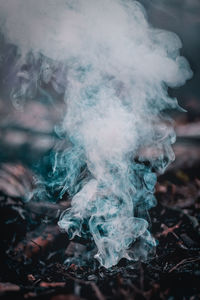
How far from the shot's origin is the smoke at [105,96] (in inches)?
108

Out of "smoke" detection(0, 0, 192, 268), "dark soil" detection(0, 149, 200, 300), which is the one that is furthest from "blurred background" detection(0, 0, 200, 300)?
"smoke" detection(0, 0, 192, 268)

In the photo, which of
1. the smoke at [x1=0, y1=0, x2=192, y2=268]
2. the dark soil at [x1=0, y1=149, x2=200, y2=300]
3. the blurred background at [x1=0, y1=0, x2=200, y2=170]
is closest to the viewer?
the dark soil at [x1=0, y1=149, x2=200, y2=300]

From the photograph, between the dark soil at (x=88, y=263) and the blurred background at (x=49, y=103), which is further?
the blurred background at (x=49, y=103)

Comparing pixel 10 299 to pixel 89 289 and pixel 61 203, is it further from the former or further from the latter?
pixel 61 203

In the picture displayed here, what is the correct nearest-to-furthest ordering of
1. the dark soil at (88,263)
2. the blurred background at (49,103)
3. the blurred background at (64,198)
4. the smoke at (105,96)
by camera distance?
the dark soil at (88,263), the blurred background at (64,198), the smoke at (105,96), the blurred background at (49,103)

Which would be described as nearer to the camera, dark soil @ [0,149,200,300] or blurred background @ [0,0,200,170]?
dark soil @ [0,149,200,300]

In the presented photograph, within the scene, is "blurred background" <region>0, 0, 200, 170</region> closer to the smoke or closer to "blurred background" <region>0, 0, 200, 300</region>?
"blurred background" <region>0, 0, 200, 300</region>

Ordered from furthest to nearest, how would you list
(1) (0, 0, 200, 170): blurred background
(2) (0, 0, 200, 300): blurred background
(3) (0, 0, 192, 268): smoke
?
(1) (0, 0, 200, 170): blurred background
(3) (0, 0, 192, 268): smoke
(2) (0, 0, 200, 300): blurred background

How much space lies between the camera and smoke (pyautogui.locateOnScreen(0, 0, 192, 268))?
2.75 m

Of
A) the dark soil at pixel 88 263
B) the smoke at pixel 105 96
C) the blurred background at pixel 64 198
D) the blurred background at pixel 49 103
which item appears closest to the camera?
the dark soil at pixel 88 263

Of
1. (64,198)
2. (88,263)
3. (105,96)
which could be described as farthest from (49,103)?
(88,263)

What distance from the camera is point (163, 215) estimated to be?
351cm

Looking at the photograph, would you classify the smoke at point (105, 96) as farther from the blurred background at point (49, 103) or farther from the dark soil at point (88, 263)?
the blurred background at point (49, 103)

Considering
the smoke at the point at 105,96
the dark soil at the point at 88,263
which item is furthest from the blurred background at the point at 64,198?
the smoke at the point at 105,96
